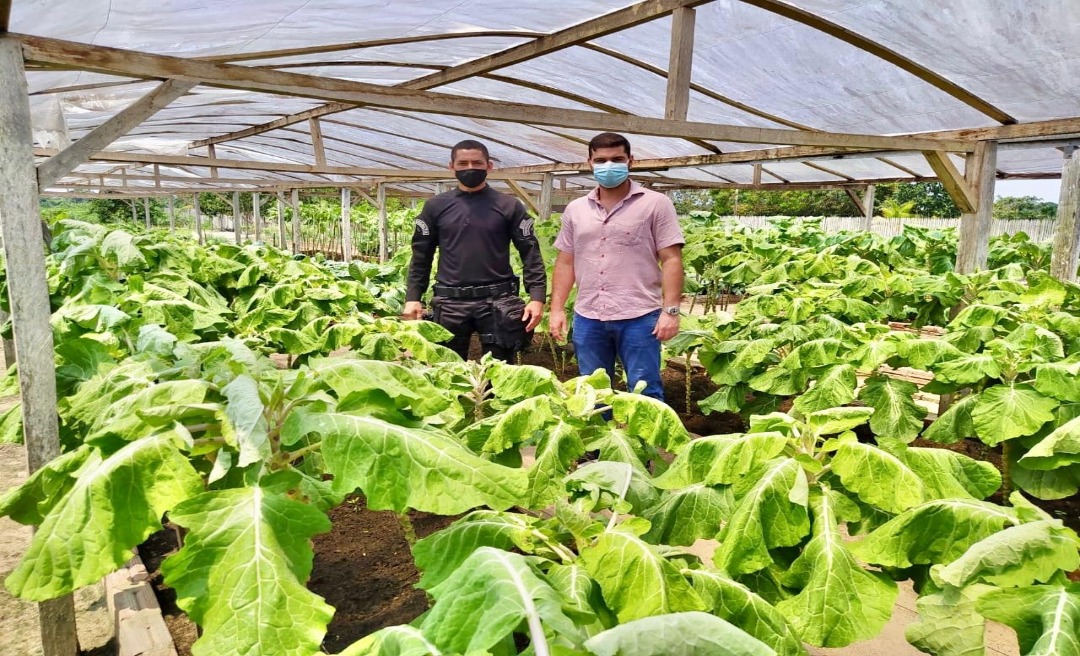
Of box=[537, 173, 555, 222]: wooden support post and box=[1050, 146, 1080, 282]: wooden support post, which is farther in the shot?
box=[537, 173, 555, 222]: wooden support post

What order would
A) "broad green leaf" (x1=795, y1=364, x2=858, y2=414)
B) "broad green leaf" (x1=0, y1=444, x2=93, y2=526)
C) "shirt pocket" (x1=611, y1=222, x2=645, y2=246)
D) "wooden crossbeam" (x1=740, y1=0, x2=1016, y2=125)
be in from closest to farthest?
"broad green leaf" (x1=0, y1=444, x2=93, y2=526), "broad green leaf" (x1=795, y1=364, x2=858, y2=414), "shirt pocket" (x1=611, y1=222, x2=645, y2=246), "wooden crossbeam" (x1=740, y1=0, x2=1016, y2=125)

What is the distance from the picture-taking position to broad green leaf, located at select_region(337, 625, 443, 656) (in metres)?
1.08

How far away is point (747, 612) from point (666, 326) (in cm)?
255

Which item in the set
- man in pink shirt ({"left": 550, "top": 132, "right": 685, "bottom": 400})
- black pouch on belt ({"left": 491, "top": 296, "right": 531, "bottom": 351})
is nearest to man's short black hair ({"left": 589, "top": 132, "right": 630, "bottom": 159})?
man in pink shirt ({"left": 550, "top": 132, "right": 685, "bottom": 400})

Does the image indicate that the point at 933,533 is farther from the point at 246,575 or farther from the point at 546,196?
the point at 546,196

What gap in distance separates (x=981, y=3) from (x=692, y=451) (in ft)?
11.2

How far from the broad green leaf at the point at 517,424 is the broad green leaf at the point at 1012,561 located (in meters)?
1.03

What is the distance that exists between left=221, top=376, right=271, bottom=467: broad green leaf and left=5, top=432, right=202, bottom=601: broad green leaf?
10 centimetres

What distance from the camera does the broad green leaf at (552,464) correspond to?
1653 mm

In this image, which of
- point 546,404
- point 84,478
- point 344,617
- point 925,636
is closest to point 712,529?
point 925,636

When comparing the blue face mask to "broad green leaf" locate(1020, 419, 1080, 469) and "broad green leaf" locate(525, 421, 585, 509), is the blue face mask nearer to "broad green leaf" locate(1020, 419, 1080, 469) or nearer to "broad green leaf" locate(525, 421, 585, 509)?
"broad green leaf" locate(525, 421, 585, 509)

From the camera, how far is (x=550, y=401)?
2.10 meters

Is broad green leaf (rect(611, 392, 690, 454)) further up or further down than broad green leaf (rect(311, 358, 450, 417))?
further down

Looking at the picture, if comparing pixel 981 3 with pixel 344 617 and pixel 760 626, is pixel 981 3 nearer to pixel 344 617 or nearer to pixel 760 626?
pixel 760 626
